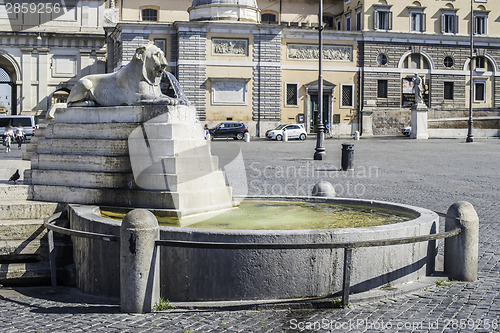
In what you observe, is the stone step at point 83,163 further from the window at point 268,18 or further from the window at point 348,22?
the window at point 268,18

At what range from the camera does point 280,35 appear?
4338 cm

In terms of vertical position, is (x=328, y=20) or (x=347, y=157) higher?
(x=328, y=20)

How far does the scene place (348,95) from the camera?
45.4m

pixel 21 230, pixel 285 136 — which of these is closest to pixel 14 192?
pixel 21 230

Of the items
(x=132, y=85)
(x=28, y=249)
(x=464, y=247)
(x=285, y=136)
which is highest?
(x=132, y=85)

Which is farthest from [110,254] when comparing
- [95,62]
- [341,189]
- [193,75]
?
[95,62]

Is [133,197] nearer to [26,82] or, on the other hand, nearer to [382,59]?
[382,59]

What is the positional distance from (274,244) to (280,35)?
39349mm

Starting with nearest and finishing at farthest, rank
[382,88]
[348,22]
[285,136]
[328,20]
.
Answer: [285,136]
[382,88]
[348,22]
[328,20]

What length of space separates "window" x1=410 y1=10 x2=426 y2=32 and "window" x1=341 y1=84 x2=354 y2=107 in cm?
676

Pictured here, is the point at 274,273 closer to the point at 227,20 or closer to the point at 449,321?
the point at 449,321

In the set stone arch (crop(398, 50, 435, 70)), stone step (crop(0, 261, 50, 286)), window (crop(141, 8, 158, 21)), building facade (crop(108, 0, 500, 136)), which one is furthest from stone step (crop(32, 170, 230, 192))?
window (crop(141, 8, 158, 21))

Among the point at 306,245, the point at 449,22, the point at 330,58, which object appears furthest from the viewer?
the point at 449,22

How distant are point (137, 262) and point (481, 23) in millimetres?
48714
